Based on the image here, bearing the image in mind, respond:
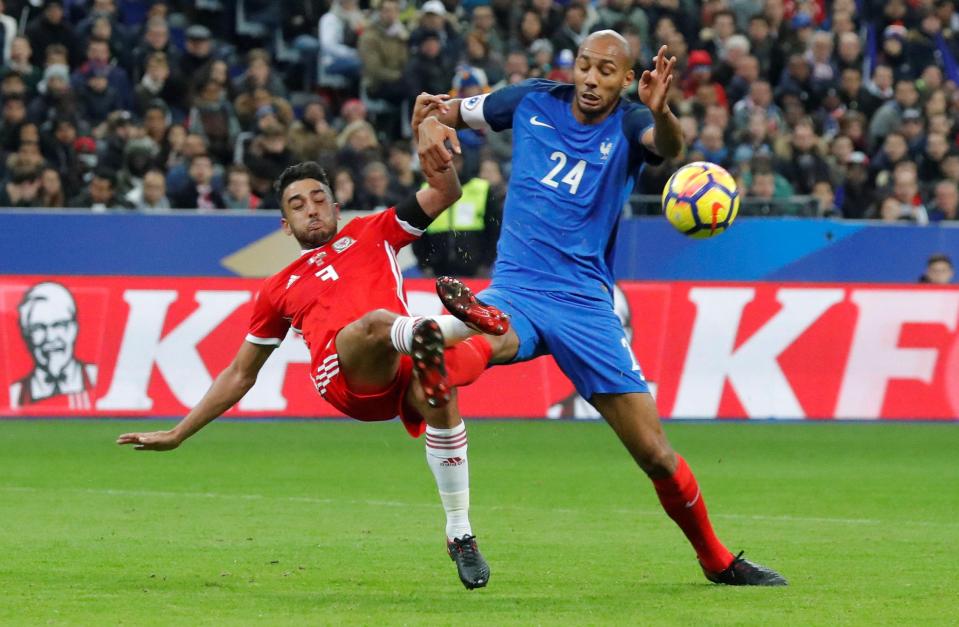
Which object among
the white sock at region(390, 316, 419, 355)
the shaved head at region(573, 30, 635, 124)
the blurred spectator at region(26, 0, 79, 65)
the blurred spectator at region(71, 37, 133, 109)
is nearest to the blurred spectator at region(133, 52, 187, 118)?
the blurred spectator at region(71, 37, 133, 109)

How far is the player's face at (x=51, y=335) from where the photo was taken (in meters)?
15.6

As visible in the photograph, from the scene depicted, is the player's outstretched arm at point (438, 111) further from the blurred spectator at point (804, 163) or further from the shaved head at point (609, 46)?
the blurred spectator at point (804, 163)

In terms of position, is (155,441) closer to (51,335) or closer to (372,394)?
(372,394)

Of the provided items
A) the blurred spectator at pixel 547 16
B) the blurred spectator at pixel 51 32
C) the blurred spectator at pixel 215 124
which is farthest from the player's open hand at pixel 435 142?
the blurred spectator at pixel 547 16

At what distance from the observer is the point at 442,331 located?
7.25 metres

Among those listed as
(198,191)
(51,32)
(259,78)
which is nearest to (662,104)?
(198,191)

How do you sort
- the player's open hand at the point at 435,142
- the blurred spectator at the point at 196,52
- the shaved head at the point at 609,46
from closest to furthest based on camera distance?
the shaved head at the point at 609,46 → the player's open hand at the point at 435,142 → the blurred spectator at the point at 196,52

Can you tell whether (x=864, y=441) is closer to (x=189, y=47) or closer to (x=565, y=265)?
(x=565, y=265)

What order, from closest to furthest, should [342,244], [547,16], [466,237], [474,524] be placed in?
[342,244], [474,524], [466,237], [547,16]

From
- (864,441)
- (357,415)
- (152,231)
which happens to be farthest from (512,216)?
(152,231)

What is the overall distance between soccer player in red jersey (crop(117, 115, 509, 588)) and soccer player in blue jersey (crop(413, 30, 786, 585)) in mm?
309

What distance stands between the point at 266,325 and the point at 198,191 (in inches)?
424

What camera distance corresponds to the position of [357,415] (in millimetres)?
8227

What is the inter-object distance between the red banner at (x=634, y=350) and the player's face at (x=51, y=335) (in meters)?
0.01
